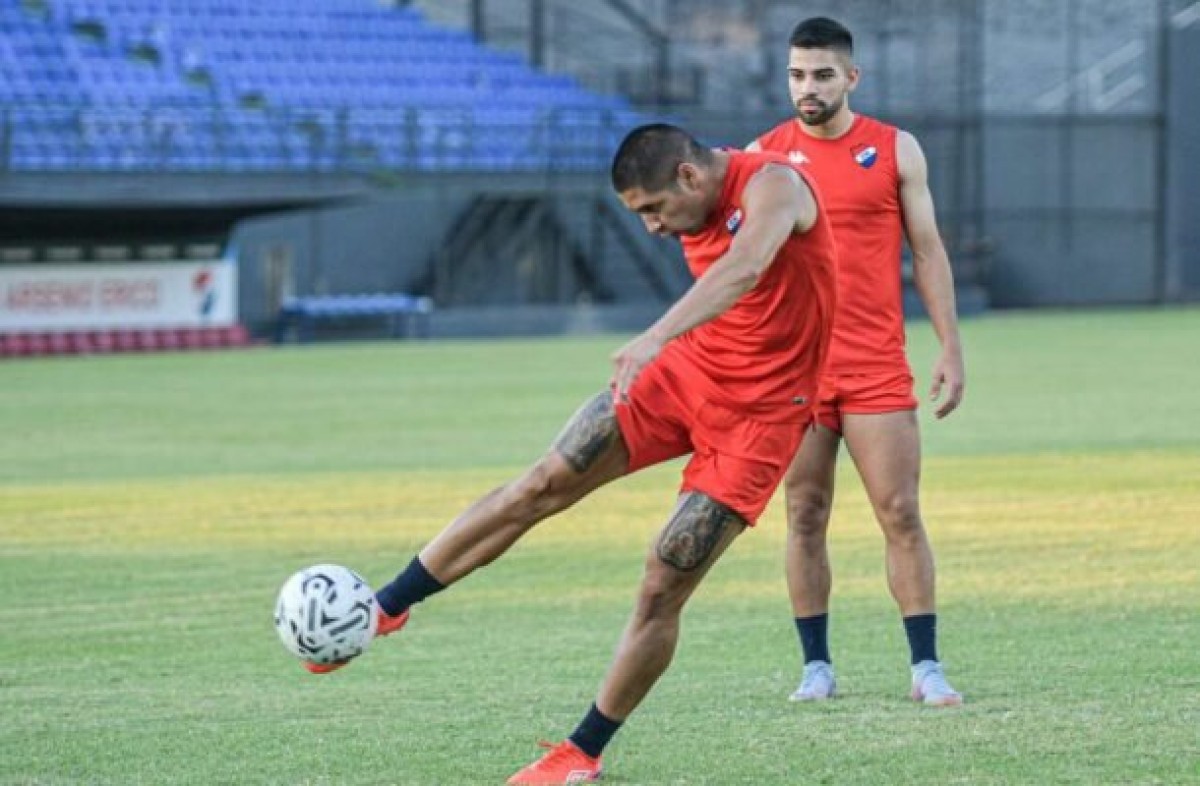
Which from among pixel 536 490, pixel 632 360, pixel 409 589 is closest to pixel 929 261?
pixel 536 490

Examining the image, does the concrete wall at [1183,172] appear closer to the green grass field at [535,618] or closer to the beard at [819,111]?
the green grass field at [535,618]

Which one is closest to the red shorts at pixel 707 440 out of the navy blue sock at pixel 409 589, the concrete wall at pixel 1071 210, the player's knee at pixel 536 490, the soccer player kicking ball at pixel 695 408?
the soccer player kicking ball at pixel 695 408

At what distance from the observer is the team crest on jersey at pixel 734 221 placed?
6.99 meters

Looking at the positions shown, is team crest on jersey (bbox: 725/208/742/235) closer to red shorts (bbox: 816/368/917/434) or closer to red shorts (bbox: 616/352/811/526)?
red shorts (bbox: 616/352/811/526)

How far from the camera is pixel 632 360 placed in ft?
20.7

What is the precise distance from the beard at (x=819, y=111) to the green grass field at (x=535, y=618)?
2.01 m

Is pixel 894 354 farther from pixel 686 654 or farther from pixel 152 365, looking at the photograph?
pixel 152 365

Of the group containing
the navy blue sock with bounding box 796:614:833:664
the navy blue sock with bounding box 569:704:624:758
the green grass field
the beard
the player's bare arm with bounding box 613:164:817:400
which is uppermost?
the beard

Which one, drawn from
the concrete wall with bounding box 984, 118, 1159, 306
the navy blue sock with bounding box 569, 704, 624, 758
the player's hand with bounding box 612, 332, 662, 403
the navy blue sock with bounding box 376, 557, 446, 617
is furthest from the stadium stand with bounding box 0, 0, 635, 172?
the player's hand with bounding box 612, 332, 662, 403

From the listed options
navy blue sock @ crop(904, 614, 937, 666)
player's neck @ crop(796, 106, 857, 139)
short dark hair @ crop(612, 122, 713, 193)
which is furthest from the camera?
player's neck @ crop(796, 106, 857, 139)

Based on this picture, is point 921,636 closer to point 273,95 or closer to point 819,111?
point 819,111

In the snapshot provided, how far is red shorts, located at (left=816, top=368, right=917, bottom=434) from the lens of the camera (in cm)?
865

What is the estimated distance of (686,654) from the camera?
32.5 feet

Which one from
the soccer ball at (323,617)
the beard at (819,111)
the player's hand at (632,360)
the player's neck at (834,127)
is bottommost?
the soccer ball at (323,617)
